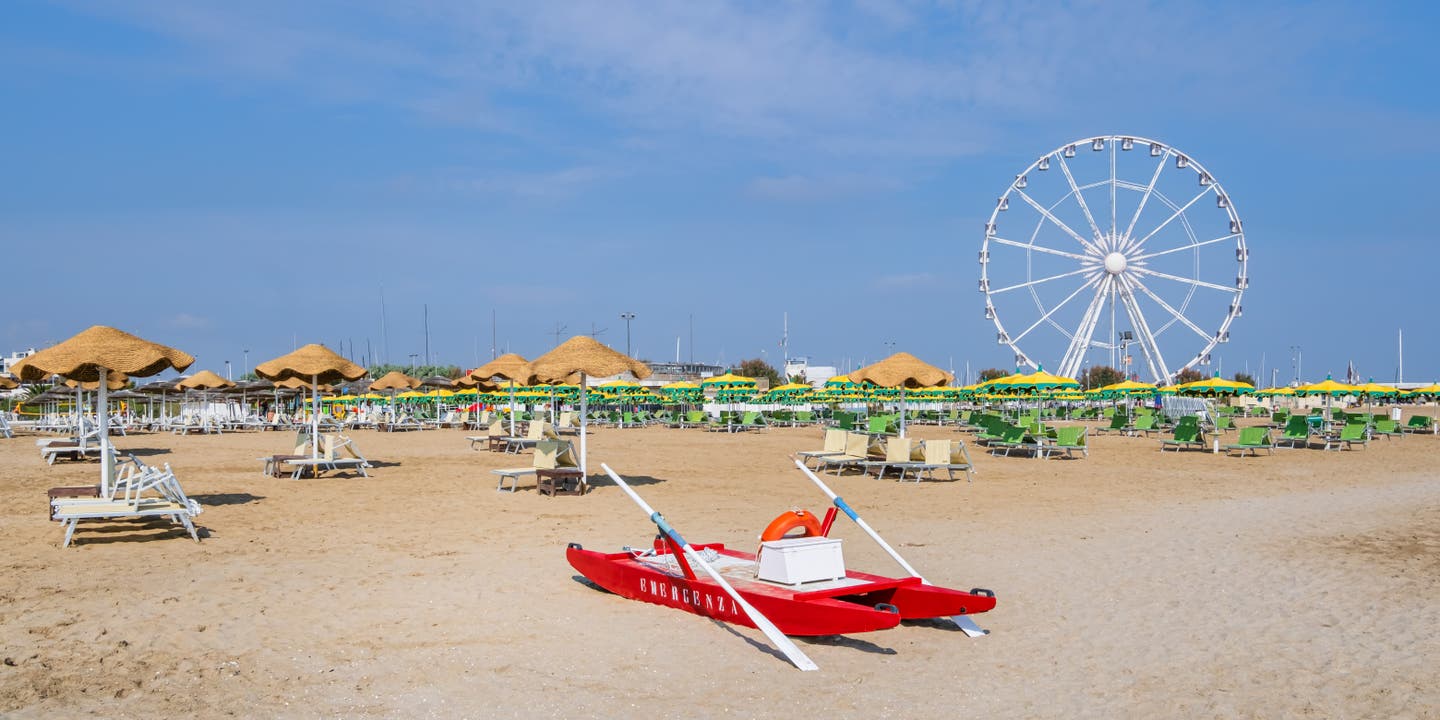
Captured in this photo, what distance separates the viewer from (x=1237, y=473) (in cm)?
1788

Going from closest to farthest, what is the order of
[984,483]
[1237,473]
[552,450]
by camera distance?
[552,450] < [984,483] < [1237,473]

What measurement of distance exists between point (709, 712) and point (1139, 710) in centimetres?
203

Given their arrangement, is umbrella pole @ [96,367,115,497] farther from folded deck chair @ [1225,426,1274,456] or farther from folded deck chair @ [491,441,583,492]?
folded deck chair @ [1225,426,1274,456]

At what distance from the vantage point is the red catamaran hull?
5902mm

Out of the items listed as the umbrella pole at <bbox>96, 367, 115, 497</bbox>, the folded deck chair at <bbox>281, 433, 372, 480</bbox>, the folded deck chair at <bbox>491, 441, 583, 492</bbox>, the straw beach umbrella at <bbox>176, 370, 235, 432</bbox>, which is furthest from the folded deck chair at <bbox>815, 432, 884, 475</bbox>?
the straw beach umbrella at <bbox>176, 370, 235, 432</bbox>

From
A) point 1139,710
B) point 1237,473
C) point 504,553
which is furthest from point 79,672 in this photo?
point 1237,473

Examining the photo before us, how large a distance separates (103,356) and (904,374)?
13.3 meters

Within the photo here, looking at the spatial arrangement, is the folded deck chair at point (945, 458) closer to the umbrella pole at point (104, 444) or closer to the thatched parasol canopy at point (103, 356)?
the thatched parasol canopy at point (103, 356)

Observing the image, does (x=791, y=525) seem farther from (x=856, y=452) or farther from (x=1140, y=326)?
(x=1140, y=326)

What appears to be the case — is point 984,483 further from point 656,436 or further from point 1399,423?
point 1399,423

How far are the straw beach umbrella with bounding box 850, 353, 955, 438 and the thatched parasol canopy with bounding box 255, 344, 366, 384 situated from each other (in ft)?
31.0

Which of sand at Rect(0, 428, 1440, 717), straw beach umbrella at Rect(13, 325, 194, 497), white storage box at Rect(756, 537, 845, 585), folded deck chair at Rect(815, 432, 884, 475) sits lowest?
sand at Rect(0, 428, 1440, 717)

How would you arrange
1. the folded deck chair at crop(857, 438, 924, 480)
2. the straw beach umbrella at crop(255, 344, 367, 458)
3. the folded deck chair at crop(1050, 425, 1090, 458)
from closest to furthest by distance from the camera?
1. the folded deck chair at crop(857, 438, 924, 480)
2. the straw beach umbrella at crop(255, 344, 367, 458)
3. the folded deck chair at crop(1050, 425, 1090, 458)

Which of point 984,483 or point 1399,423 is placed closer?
point 984,483
